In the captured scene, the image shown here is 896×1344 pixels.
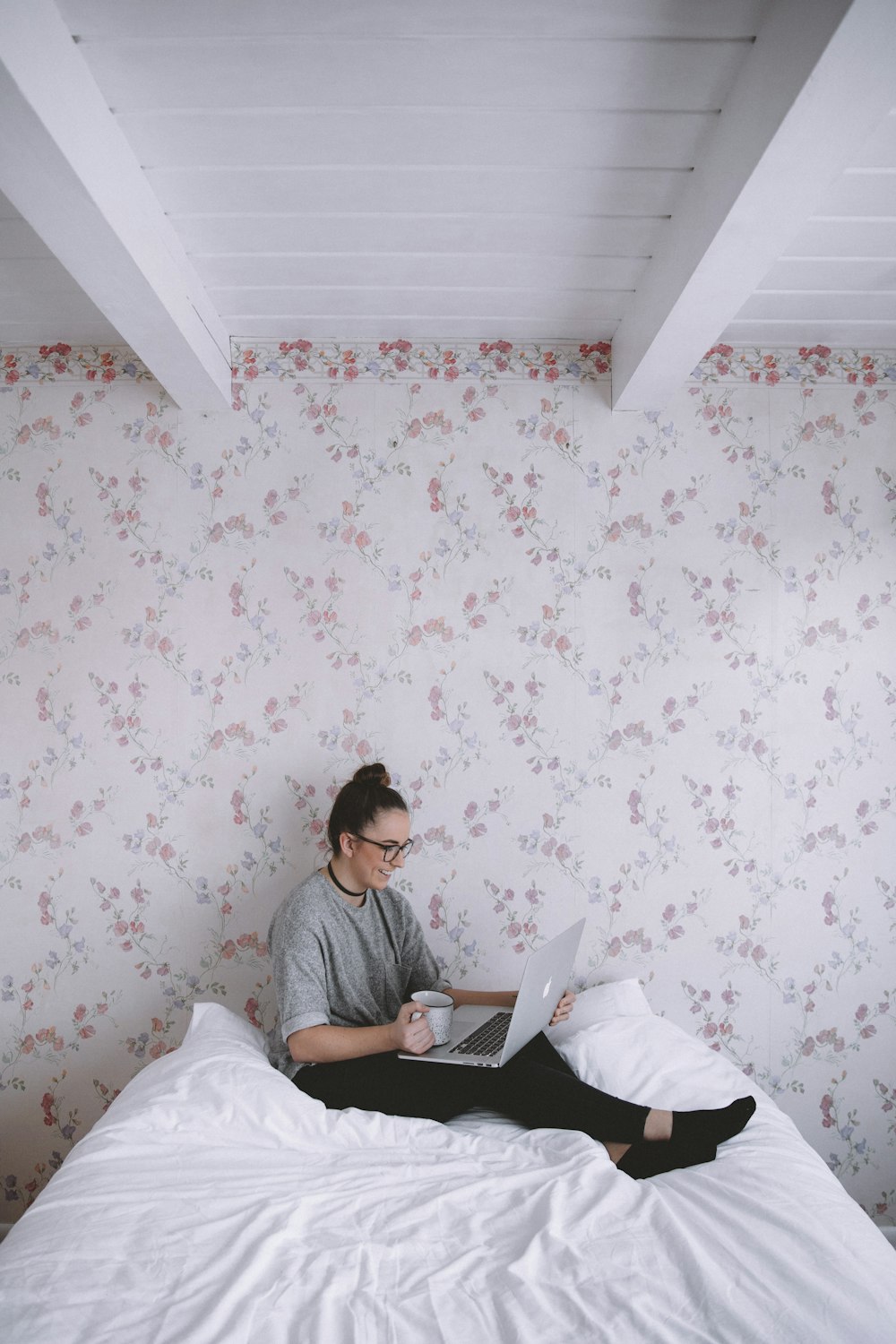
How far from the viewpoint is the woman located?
1.83 metres

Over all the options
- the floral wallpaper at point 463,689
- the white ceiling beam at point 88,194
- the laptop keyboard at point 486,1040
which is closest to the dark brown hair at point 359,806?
the floral wallpaper at point 463,689

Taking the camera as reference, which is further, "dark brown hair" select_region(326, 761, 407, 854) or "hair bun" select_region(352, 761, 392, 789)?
"hair bun" select_region(352, 761, 392, 789)

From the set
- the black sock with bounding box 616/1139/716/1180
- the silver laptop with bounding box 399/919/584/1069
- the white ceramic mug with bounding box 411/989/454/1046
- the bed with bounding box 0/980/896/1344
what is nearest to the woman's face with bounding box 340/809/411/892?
the white ceramic mug with bounding box 411/989/454/1046

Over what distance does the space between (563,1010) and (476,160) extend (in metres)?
1.92

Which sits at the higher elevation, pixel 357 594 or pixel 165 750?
pixel 357 594

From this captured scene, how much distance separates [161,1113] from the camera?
A: 1.76 metres

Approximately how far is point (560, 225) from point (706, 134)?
410 mm

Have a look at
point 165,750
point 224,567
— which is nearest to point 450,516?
point 224,567

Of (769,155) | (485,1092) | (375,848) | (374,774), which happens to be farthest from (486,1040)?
(769,155)

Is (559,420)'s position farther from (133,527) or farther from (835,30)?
(835,30)

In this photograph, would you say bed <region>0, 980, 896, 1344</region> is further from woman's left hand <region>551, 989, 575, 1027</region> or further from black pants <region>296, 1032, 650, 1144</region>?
woman's left hand <region>551, 989, 575, 1027</region>

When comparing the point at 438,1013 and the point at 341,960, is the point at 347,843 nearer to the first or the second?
the point at 341,960

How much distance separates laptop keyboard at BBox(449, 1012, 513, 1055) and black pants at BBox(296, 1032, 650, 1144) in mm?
42

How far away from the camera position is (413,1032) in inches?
77.6
